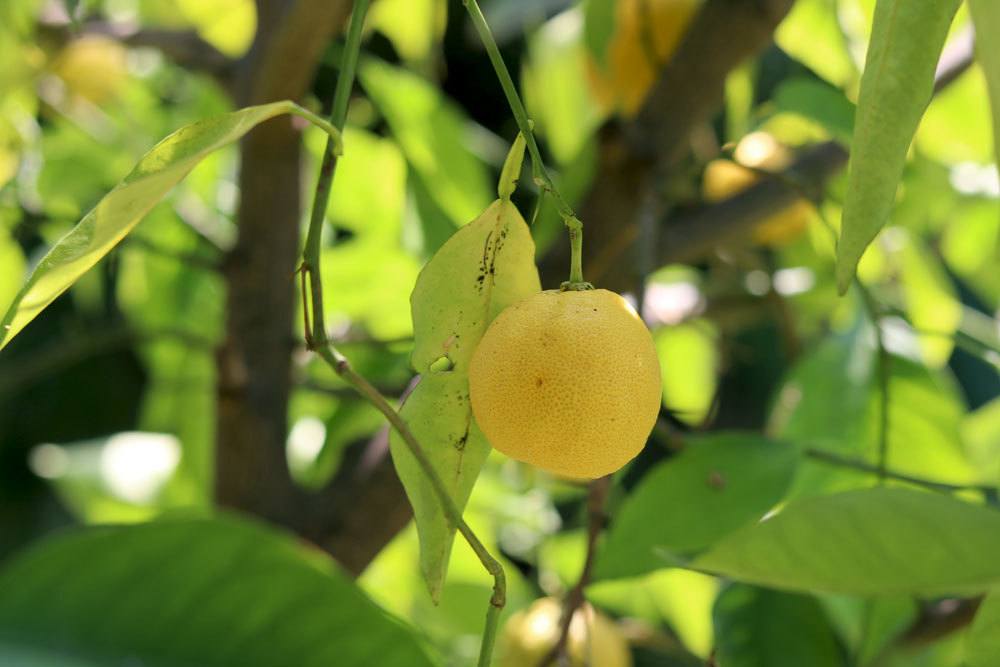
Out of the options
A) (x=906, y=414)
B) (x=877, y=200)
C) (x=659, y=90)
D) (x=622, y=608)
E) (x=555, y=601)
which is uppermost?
(x=877, y=200)

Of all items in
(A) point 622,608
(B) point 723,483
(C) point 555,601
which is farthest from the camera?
(A) point 622,608

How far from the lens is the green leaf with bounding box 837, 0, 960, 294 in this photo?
220 millimetres

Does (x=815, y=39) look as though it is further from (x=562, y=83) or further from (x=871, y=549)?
(x=871, y=549)

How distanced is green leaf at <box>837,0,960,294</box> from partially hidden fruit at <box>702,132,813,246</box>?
40cm

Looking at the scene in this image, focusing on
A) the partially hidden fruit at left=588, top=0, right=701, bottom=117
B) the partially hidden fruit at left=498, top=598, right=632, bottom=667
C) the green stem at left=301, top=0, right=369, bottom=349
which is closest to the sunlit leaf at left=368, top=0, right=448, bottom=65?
the partially hidden fruit at left=588, top=0, right=701, bottom=117

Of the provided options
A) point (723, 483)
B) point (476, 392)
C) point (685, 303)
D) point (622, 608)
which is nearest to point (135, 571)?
point (476, 392)

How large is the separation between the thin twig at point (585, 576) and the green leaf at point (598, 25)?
0.82ft

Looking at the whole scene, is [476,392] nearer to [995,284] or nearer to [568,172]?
[568,172]

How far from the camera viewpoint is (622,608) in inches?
35.2

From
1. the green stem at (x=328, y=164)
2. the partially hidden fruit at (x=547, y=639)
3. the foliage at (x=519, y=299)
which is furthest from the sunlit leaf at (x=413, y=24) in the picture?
the green stem at (x=328, y=164)

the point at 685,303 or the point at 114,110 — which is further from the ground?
the point at 114,110

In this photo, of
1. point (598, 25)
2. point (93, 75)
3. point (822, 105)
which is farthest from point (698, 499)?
point (93, 75)

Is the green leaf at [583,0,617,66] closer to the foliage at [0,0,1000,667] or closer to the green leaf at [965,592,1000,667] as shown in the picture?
the foliage at [0,0,1000,667]

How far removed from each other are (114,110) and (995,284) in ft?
2.17
